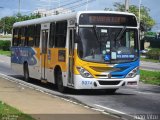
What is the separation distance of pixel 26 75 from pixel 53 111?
39.9ft

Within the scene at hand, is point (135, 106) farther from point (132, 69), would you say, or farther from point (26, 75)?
point (26, 75)

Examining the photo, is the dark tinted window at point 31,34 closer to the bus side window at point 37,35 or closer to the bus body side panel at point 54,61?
the bus side window at point 37,35

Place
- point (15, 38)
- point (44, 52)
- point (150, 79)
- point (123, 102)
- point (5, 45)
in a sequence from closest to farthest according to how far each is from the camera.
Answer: point (123, 102)
point (44, 52)
point (15, 38)
point (150, 79)
point (5, 45)

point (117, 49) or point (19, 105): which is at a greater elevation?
point (117, 49)

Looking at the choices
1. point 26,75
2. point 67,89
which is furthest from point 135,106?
point 26,75

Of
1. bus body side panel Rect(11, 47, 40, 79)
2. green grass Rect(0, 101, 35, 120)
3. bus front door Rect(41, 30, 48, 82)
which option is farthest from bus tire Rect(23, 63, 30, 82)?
green grass Rect(0, 101, 35, 120)

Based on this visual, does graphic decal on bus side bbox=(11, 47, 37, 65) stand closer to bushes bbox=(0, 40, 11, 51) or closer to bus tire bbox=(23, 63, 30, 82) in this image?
bus tire bbox=(23, 63, 30, 82)

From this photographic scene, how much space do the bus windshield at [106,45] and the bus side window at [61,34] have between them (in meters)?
1.38

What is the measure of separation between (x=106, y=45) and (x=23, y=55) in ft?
26.9

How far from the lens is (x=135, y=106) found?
15172 mm

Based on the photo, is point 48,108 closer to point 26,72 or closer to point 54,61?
point 54,61

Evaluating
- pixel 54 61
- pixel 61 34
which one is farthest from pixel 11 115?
pixel 54 61

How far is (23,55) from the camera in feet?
83.2

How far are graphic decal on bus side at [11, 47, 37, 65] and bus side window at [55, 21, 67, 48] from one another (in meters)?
3.36
